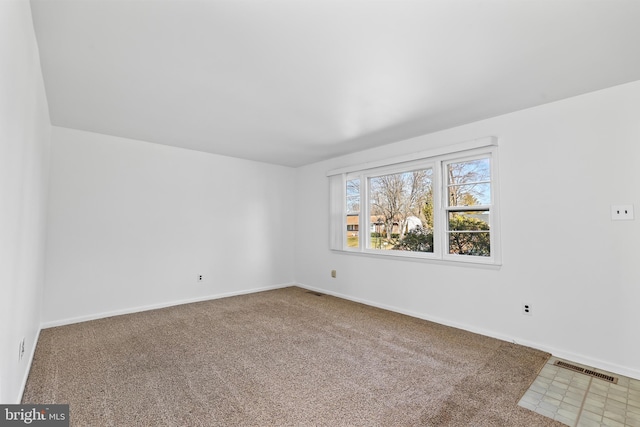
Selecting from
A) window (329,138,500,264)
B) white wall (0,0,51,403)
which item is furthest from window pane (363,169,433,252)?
white wall (0,0,51,403)

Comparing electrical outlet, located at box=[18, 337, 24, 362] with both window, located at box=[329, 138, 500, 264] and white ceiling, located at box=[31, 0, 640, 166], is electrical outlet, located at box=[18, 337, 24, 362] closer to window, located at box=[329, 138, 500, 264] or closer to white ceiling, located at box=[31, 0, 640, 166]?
white ceiling, located at box=[31, 0, 640, 166]

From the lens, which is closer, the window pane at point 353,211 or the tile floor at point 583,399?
the tile floor at point 583,399

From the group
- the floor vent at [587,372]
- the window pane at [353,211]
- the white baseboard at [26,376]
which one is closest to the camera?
the white baseboard at [26,376]

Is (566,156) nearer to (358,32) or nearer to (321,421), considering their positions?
(358,32)

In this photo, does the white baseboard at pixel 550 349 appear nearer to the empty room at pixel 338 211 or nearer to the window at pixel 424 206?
the empty room at pixel 338 211

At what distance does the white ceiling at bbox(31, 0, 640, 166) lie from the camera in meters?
1.74

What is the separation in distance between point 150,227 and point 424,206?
13.0 ft

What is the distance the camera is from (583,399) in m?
2.15

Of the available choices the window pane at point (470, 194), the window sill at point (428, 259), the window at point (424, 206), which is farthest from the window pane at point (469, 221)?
the window sill at point (428, 259)

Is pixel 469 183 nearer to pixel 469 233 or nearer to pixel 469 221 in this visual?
pixel 469 221

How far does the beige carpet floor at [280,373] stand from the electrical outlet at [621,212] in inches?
56.0

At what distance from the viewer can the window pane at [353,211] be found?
505 cm

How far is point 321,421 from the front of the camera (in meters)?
1.86

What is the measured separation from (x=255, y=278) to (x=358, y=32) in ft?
14.9
